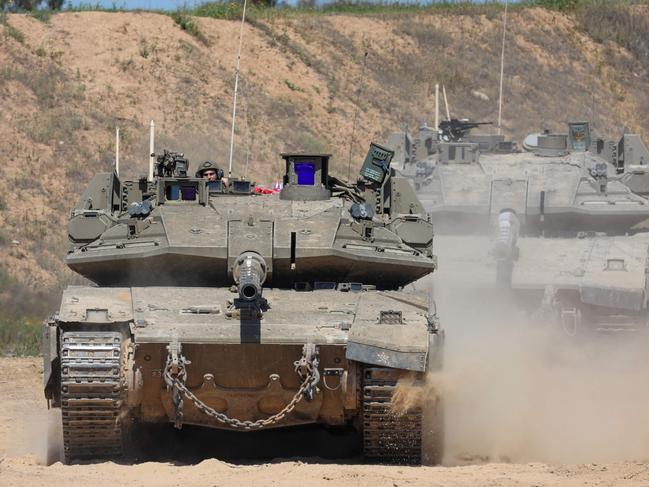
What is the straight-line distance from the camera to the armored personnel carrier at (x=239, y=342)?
12555mm

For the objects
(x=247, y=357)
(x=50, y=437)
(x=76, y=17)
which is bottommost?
(x=50, y=437)

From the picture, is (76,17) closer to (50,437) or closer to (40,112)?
(40,112)

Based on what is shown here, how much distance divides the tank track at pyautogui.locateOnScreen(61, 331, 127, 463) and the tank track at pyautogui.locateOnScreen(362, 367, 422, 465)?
6.30ft

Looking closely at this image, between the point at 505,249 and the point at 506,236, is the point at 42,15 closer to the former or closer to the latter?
the point at 506,236

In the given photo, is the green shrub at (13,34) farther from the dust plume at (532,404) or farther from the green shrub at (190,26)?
the dust plume at (532,404)

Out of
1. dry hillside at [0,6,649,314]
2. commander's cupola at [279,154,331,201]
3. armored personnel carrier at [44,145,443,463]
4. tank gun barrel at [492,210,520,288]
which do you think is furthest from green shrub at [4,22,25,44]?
armored personnel carrier at [44,145,443,463]

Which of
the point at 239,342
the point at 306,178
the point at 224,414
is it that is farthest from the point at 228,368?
the point at 306,178

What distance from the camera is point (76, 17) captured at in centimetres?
3925

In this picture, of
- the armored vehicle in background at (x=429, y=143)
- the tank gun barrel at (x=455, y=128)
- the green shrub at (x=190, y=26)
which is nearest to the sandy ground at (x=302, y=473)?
the armored vehicle in background at (x=429, y=143)

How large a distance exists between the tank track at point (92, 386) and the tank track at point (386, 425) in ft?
6.30

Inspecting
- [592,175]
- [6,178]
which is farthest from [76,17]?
[592,175]

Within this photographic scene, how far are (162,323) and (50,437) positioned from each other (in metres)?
2.40

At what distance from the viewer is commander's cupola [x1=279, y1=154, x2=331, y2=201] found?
52.3 feet

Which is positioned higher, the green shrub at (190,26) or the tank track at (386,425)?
the green shrub at (190,26)
